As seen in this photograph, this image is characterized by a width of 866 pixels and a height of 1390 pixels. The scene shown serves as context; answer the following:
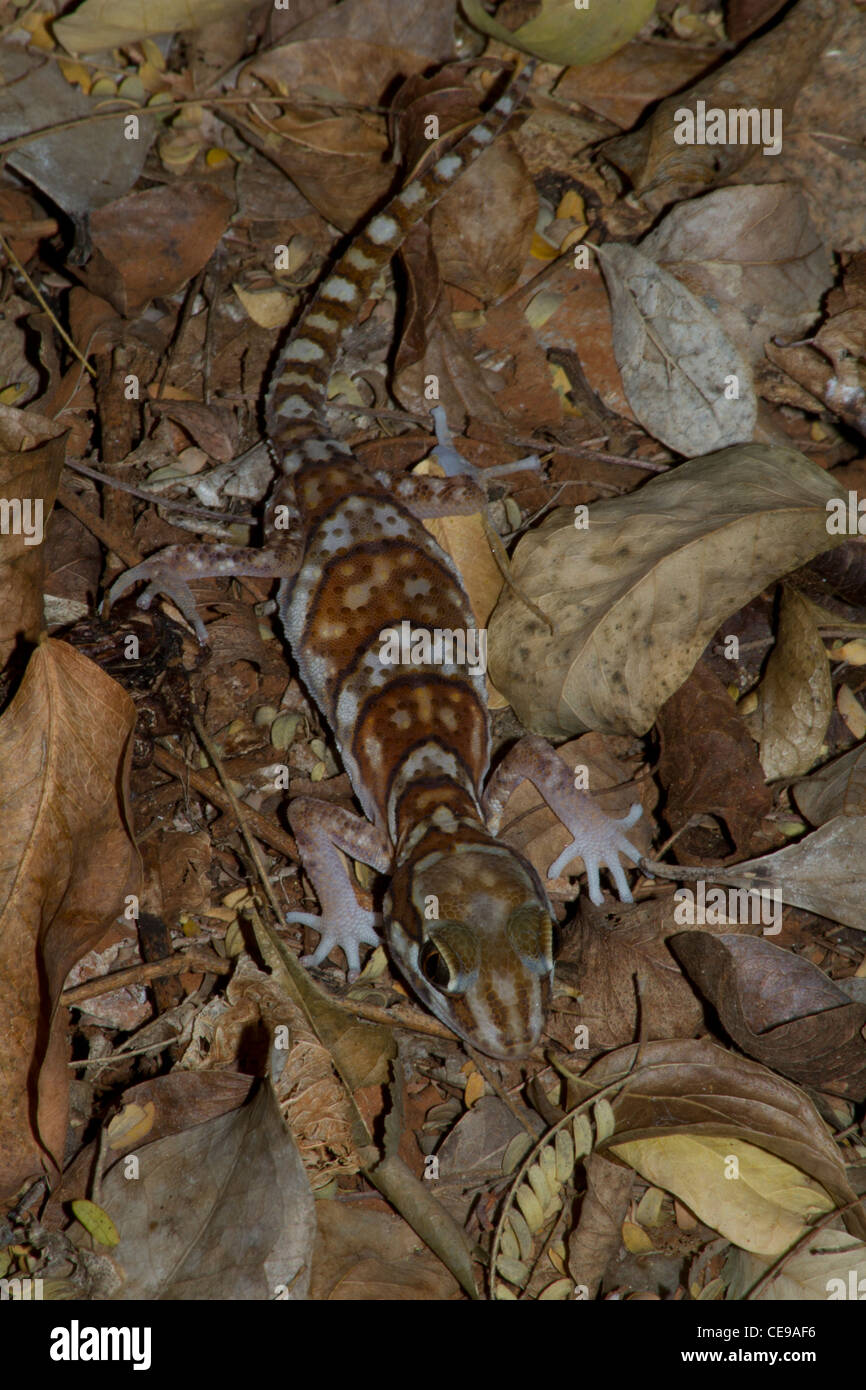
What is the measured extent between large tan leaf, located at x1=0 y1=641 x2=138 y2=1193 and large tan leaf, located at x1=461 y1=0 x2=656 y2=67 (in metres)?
4.67

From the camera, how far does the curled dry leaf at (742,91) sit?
5.86 m

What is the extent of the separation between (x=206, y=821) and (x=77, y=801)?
1.03 meters

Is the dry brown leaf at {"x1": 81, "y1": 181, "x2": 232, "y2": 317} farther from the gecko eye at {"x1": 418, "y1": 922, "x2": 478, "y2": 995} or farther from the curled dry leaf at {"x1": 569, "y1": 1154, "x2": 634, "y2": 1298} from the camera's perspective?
the curled dry leaf at {"x1": 569, "y1": 1154, "x2": 634, "y2": 1298}

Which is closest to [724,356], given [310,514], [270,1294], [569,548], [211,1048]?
[569,548]

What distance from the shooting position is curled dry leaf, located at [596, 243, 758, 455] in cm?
554

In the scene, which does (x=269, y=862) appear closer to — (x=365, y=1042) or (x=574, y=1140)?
(x=365, y=1042)

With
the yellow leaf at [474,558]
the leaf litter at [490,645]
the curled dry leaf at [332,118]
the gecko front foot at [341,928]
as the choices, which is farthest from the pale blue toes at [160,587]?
the curled dry leaf at [332,118]

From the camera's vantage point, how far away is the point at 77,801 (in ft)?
13.9

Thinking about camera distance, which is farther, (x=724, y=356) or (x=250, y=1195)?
(x=724, y=356)

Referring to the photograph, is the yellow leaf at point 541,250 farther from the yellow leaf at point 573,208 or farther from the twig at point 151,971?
the twig at point 151,971

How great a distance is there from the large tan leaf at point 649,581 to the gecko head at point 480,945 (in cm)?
99

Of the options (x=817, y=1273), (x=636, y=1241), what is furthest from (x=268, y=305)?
(x=817, y=1273)

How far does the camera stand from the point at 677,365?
5.62 meters

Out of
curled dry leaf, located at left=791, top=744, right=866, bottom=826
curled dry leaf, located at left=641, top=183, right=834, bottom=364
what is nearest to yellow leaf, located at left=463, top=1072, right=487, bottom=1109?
→ curled dry leaf, located at left=791, top=744, right=866, bottom=826
